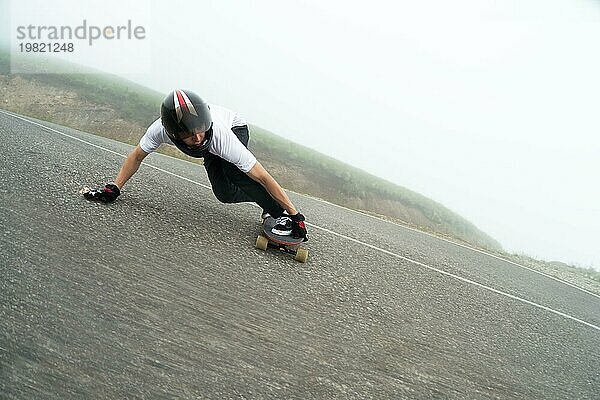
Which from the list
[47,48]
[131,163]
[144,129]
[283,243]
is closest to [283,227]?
[283,243]

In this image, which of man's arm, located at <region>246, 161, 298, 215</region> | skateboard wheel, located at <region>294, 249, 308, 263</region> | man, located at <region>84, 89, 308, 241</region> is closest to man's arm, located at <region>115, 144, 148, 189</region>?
man, located at <region>84, 89, 308, 241</region>

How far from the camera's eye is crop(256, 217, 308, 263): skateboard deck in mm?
2621

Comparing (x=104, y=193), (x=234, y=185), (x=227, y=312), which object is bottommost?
(x=227, y=312)

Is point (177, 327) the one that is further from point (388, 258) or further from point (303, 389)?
point (388, 258)

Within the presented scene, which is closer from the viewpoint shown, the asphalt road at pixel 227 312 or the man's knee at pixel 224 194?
the asphalt road at pixel 227 312

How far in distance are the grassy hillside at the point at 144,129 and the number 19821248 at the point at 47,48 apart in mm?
310

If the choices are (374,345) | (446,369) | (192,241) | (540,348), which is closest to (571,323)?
(540,348)

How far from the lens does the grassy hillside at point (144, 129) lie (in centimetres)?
605

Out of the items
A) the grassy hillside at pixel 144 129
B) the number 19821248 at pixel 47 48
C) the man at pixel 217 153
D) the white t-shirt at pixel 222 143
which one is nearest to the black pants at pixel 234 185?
the man at pixel 217 153

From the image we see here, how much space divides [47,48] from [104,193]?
4.71 m

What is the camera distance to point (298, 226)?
2.58 metres

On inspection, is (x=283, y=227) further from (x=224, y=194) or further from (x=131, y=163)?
(x=131, y=163)

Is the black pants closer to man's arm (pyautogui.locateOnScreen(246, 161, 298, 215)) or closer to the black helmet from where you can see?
man's arm (pyautogui.locateOnScreen(246, 161, 298, 215))

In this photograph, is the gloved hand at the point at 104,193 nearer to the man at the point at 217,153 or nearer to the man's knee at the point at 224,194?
the man at the point at 217,153
